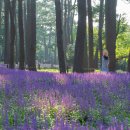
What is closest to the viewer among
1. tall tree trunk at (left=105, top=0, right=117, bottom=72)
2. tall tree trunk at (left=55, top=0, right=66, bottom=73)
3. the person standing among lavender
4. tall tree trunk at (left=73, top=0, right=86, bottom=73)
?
tall tree trunk at (left=73, top=0, right=86, bottom=73)

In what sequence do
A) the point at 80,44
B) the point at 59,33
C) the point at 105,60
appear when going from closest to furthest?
the point at 80,44, the point at 105,60, the point at 59,33

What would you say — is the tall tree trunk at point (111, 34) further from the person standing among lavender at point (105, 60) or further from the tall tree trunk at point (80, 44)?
the tall tree trunk at point (80, 44)

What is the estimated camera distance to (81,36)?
24.1 meters

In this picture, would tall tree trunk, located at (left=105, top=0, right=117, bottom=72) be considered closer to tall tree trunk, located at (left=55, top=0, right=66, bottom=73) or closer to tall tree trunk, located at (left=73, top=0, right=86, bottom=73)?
tall tree trunk, located at (left=73, top=0, right=86, bottom=73)

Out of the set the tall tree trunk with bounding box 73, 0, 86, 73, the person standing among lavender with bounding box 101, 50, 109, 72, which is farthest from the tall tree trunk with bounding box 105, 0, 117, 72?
the tall tree trunk with bounding box 73, 0, 86, 73

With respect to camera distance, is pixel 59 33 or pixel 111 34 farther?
pixel 59 33

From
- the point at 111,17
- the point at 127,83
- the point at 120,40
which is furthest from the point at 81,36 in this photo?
the point at 120,40

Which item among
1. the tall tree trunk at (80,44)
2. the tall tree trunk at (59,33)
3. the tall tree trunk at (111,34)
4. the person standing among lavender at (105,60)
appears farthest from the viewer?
the tall tree trunk at (59,33)

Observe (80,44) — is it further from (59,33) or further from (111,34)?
(59,33)

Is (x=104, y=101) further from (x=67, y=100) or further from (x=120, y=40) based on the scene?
(x=120, y=40)

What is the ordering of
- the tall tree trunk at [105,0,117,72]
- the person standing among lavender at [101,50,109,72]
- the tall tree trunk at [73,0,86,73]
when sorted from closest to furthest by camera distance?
the tall tree trunk at [73,0,86,73], the person standing among lavender at [101,50,109,72], the tall tree trunk at [105,0,117,72]

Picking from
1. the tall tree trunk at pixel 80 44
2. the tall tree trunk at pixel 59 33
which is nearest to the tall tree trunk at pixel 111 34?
the tall tree trunk at pixel 80 44

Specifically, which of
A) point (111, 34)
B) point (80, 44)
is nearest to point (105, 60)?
point (111, 34)

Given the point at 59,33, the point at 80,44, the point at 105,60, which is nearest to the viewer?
the point at 80,44
